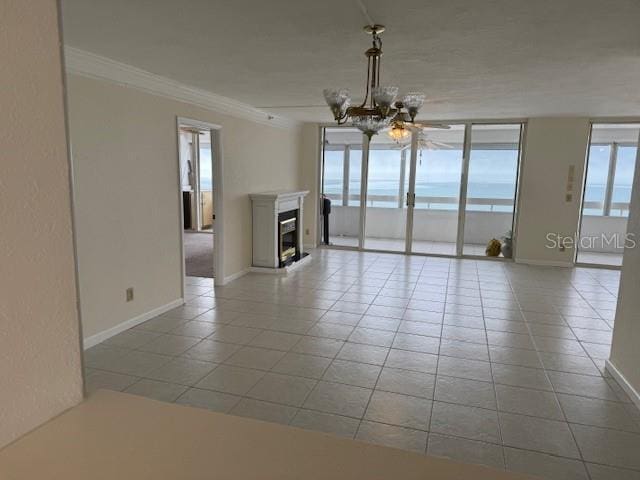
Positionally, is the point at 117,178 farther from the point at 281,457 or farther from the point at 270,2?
the point at 281,457

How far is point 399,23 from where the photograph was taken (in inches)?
102

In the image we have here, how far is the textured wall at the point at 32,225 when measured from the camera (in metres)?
0.83

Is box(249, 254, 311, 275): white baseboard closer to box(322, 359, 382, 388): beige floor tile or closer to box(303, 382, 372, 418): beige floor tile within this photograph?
box(322, 359, 382, 388): beige floor tile

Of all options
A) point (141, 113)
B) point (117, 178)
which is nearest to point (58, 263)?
point (117, 178)

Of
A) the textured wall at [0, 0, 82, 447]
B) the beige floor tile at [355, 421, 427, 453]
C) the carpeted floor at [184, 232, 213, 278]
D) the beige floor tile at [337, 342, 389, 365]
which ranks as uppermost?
the textured wall at [0, 0, 82, 447]

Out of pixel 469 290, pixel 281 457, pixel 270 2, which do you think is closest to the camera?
pixel 281 457

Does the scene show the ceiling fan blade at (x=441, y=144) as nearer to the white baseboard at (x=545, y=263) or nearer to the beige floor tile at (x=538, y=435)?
the white baseboard at (x=545, y=263)

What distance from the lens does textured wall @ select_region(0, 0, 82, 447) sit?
0.83 metres

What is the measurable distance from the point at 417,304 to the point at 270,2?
362cm

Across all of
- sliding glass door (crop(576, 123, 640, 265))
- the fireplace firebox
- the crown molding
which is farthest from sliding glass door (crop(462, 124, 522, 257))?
the crown molding

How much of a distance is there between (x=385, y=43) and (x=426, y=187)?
5498mm

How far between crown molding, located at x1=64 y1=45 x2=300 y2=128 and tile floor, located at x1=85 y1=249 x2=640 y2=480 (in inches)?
87.2

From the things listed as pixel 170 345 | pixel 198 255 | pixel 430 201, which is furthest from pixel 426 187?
pixel 170 345

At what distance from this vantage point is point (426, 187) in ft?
27.1
